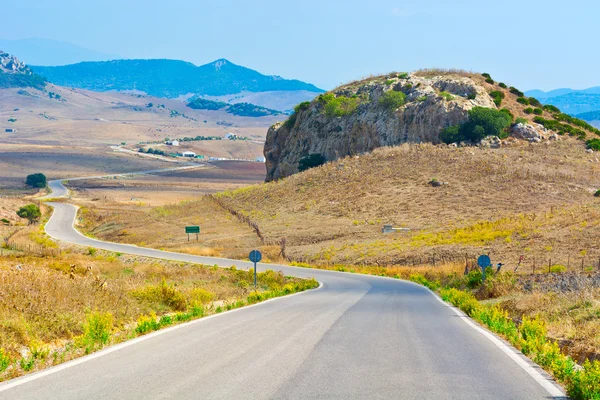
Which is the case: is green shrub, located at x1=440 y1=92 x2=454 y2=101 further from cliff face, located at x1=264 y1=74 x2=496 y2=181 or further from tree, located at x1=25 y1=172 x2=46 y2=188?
tree, located at x1=25 y1=172 x2=46 y2=188

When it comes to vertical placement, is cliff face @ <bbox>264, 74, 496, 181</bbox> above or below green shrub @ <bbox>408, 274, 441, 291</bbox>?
above

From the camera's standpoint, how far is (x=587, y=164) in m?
70.4

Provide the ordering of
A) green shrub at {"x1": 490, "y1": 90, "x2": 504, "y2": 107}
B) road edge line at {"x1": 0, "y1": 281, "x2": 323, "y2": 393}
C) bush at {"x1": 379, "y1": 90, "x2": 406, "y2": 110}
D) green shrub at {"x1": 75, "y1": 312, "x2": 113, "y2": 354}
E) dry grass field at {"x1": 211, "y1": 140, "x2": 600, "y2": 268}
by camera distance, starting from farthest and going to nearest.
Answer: bush at {"x1": 379, "y1": 90, "x2": 406, "y2": 110} < green shrub at {"x1": 490, "y1": 90, "x2": 504, "y2": 107} < dry grass field at {"x1": 211, "y1": 140, "x2": 600, "y2": 268} < green shrub at {"x1": 75, "y1": 312, "x2": 113, "y2": 354} < road edge line at {"x1": 0, "y1": 281, "x2": 323, "y2": 393}

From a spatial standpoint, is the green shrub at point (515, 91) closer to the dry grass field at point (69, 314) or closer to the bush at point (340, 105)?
the bush at point (340, 105)

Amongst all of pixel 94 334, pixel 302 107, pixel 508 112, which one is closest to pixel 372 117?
pixel 302 107

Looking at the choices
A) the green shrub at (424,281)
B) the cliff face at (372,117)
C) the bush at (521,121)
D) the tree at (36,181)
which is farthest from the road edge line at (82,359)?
the tree at (36,181)

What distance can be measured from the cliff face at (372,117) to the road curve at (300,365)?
2739 inches

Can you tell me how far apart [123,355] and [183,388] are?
2.70 metres

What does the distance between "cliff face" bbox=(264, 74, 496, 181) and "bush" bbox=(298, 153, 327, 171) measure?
2.86 ft

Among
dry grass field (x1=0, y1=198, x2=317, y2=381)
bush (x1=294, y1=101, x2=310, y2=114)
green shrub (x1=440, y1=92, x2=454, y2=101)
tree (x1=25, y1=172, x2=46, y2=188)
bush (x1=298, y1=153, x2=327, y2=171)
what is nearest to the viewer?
dry grass field (x1=0, y1=198, x2=317, y2=381)

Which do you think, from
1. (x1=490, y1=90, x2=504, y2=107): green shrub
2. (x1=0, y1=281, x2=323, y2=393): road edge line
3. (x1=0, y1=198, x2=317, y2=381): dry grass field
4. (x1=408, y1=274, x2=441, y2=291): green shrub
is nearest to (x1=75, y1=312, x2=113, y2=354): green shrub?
(x1=0, y1=198, x2=317, y2=381): dry grass field

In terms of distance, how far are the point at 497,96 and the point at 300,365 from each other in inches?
3323

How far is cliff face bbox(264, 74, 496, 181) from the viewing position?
83.2 metres

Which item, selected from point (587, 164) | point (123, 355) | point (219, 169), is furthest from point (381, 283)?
point (219, 169)
